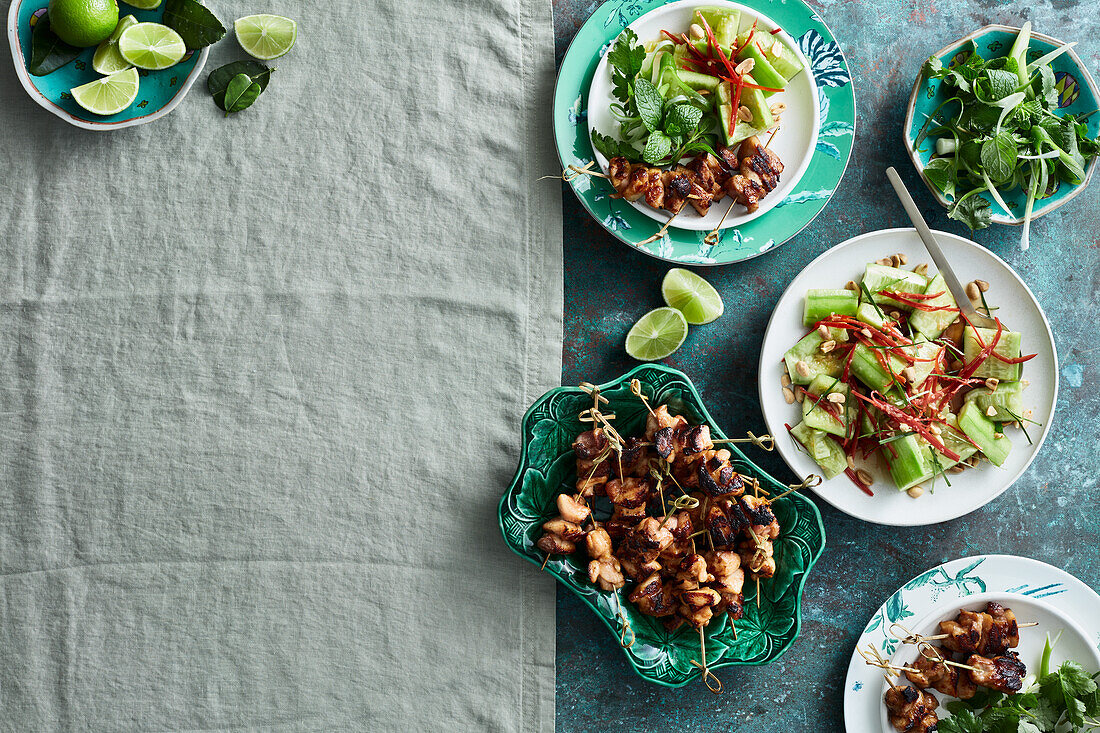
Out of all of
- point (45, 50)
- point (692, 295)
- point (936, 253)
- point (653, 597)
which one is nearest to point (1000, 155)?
point (936, 253)

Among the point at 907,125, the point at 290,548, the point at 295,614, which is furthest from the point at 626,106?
the point at 295,614

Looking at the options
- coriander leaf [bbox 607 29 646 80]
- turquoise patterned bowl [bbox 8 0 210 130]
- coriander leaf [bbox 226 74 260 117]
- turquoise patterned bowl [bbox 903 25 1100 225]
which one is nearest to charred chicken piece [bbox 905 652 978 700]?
turquoise patterned bowl [bbox 903 25 1100 225]

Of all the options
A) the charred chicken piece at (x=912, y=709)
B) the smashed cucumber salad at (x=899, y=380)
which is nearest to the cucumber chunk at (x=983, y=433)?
the smashed cucumber salad at (x=899, y=380)

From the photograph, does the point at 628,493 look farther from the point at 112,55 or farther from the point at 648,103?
the point at 112,55

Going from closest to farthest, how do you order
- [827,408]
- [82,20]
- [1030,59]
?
[82,20], [827,408], [1030,59]

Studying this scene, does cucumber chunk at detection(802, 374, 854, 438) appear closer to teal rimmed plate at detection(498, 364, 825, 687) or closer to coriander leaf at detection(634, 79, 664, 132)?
teal rimmed plate at detection(498, 364, 825, 687)

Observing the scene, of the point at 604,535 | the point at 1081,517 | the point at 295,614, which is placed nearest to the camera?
the point at 604,535

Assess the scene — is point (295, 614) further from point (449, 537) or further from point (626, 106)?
point (626, 106)
